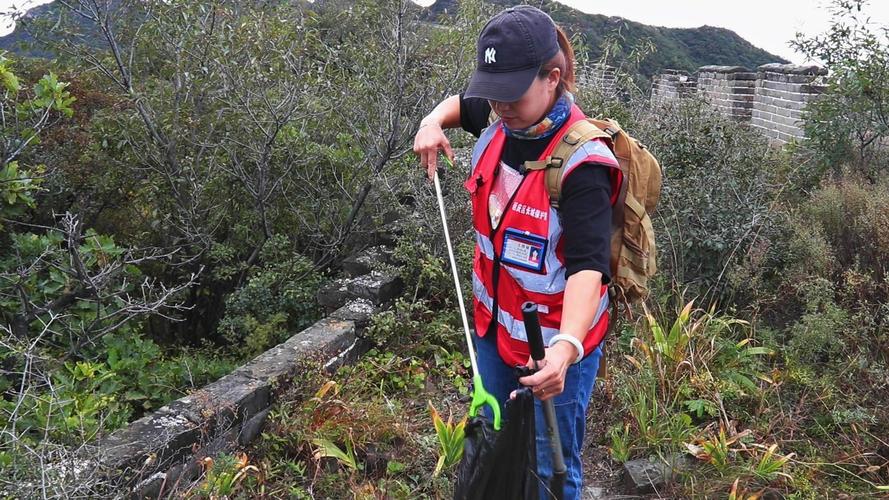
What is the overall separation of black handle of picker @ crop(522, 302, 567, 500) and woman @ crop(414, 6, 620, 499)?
0.08 meters

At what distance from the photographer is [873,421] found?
3.61m

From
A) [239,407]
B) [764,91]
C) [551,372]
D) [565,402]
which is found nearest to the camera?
[551,372]

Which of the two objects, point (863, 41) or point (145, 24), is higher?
point (863, 41)

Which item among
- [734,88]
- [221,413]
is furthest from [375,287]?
[734,88]

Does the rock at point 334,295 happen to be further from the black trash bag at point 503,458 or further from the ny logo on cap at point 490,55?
the ny logo on cap at point 490,55

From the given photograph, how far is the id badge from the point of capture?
7.00ft

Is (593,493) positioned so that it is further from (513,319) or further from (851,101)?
(851,101)

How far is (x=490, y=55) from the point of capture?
82.5 inches

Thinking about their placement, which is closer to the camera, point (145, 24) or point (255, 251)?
point (145, 24)

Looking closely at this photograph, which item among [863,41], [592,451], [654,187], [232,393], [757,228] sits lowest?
[592,451]

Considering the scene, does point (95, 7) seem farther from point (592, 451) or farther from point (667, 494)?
point (667, 494)

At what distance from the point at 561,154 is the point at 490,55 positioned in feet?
1.22

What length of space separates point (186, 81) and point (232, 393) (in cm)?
259

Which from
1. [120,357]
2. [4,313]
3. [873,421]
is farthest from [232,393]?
[873,421]
